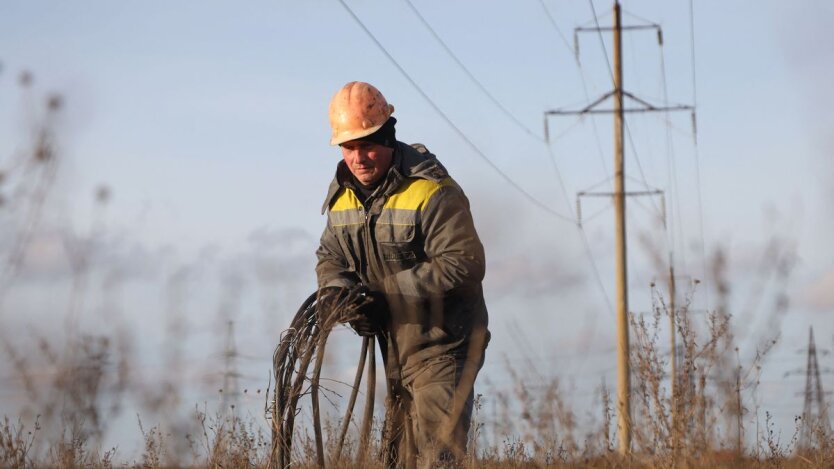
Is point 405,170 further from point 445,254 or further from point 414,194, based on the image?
point 445,254

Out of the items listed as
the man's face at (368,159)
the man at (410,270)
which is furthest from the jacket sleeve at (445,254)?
the man's face at (368,159)

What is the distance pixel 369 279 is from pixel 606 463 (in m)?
1.78

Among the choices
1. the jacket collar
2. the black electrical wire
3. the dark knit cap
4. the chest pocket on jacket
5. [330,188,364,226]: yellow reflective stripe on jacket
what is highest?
the dark knit cap

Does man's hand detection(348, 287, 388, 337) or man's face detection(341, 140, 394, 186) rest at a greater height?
man's face detection(341, 140, 394, 186)

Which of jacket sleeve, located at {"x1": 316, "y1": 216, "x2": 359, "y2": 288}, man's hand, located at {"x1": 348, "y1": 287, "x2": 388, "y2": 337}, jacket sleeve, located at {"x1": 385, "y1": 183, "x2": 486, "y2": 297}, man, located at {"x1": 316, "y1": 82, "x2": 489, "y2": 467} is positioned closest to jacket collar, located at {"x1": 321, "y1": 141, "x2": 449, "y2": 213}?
man, located at {"x1": 316, "y1": 82, "x2": 489, "y2": 467}

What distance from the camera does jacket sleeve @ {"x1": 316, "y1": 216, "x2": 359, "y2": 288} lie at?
6.59 meters

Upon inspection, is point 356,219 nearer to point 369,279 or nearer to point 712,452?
point 369,279

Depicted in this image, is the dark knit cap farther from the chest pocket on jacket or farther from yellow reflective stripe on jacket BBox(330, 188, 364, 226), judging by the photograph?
the chest pocket on jacket

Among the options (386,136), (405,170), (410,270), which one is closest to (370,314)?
(410,270)

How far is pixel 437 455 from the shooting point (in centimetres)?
617

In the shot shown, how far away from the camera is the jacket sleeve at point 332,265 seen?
6.59 meters

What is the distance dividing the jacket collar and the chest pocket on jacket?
192 millimetres

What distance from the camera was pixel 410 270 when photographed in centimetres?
643

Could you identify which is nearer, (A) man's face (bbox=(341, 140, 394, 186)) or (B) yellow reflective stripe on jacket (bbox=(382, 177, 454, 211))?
(B) yellow reflective stripe on jacket (bbox=(382, 177, 454, 211))
